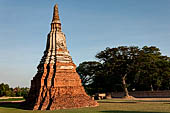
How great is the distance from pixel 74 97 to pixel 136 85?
1197 inches

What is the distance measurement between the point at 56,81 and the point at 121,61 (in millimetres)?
21403

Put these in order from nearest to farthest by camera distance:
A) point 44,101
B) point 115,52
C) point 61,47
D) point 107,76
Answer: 1. point 44,101
2. point 61,47
3. point 115,52
4. point 107,76

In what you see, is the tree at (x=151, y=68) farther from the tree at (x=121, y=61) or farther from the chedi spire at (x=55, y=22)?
the chedi spire at (x=55, y=22)

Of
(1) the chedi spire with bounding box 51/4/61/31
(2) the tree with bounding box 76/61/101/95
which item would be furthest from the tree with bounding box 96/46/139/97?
(1) the chedi spire with bounding box 51/4/61/31

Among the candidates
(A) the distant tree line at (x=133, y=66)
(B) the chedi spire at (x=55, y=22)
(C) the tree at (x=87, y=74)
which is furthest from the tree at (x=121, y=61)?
(B) the chedi spire at (x=55, y=22)

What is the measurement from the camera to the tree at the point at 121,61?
1547 inches

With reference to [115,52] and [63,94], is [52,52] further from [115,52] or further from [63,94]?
[115,52]

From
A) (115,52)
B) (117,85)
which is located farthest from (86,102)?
(117,85)

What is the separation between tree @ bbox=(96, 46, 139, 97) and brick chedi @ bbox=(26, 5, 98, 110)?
1814 cm

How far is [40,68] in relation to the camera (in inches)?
902

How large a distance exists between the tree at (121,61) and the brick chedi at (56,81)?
18138 millimetres

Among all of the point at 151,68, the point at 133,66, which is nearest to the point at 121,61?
the point at 133,66

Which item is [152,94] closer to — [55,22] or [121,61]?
[121,61]

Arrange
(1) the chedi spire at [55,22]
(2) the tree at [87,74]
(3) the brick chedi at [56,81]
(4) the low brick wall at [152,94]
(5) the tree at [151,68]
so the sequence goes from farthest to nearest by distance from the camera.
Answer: (2) the tree at [87,74], (5) the tree at [151,68], (4) the low brick wall at [152,94], (1) the chedi spire at [55,22], (3) the brick chedi at [56,81]
